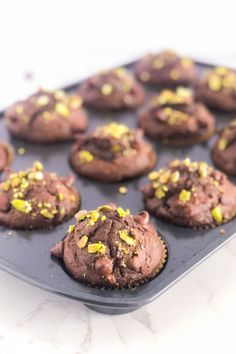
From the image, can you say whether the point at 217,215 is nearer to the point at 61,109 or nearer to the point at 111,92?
the point at 61,109

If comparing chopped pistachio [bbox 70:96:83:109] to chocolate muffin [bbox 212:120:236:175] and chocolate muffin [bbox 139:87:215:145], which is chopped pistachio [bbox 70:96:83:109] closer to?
chocolate muffin [bbox 139:87:215:145]

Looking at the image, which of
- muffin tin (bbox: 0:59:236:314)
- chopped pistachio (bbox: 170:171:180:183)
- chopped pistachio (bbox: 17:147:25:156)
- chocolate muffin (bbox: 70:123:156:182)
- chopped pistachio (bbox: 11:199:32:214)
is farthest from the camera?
chopped pistachio (bbox: 17:147:25:156)

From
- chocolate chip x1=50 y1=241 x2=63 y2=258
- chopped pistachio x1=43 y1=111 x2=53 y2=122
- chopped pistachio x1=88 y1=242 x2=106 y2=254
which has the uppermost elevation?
chopped pistachio x1=88 y1=242 x2=106 y2=254

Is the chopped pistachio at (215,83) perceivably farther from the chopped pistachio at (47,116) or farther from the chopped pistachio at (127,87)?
the chopped pistachio at (47,116)

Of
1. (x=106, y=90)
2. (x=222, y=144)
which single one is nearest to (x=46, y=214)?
(x=222, y=144)

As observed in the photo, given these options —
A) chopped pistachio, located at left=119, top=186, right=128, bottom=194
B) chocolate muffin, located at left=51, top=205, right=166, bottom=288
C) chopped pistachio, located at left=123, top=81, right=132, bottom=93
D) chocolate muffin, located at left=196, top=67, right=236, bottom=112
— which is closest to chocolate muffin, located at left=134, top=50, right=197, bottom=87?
chocolate muffin, located at left=196, top=67, right=236, bottom=112

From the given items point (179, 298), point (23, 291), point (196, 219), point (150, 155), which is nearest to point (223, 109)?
point (150, 155)

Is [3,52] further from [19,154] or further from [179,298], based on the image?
[179,298]
